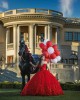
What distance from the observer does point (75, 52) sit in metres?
73.6

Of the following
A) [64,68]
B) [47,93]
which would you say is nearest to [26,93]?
[47,93]

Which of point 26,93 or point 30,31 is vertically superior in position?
point 30,31

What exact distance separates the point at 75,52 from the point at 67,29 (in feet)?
16.3

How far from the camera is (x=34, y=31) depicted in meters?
69.2

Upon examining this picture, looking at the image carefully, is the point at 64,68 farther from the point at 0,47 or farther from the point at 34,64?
the point at 34,64

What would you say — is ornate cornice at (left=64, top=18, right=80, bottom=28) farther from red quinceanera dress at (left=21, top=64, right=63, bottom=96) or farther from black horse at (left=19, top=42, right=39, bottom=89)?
red quinceanera dress at (left=21, top=64, right=63, bottom=96)

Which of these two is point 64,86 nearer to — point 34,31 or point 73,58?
point 34,31

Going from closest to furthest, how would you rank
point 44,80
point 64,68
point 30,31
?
point 44,80
point 64,68
point 30,31

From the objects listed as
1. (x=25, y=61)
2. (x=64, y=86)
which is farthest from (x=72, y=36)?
(x=25, y=61)

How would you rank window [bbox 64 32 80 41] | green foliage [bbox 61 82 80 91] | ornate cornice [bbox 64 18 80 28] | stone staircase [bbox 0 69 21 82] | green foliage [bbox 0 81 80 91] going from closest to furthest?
green foliage [bbox 61 82 80 91] → green foliage [bbox 0 81 80 91] → stone staircase [bbox 0 69 21 82] → ornate cornice [bbox 64 18 80 28] → window [bbox 64 32 80 41]

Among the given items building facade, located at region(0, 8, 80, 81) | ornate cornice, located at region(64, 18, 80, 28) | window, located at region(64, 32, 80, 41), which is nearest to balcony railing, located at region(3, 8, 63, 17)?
building facade, located at region(0, 8, 80, 81)

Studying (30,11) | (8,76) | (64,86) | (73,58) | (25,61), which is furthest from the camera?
(73,58)

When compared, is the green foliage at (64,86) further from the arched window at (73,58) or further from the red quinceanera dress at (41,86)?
the arched window at (73,58)

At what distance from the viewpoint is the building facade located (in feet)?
224
